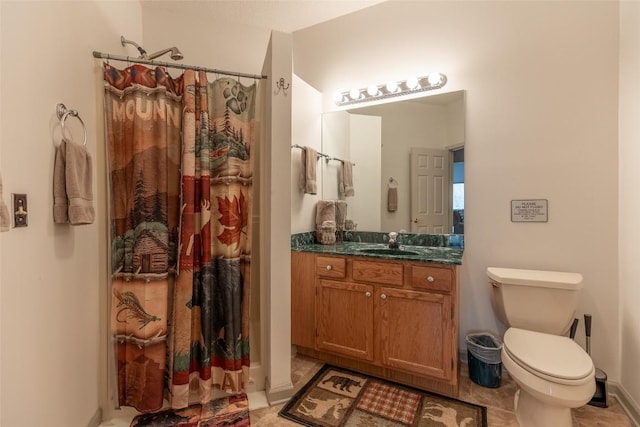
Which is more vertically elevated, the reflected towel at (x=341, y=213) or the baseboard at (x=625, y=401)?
the reflected towel at (x=341, y=213)

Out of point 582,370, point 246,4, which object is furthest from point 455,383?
point 246,4

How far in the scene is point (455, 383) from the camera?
1.75 metres

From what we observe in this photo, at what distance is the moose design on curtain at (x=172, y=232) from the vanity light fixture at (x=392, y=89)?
3.88ft

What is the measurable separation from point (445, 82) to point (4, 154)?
8.32 ft

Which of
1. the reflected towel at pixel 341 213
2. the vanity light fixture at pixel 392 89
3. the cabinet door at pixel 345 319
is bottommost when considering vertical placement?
the cabinet door at pixel 345 319

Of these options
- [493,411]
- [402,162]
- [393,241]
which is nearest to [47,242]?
[393,241]

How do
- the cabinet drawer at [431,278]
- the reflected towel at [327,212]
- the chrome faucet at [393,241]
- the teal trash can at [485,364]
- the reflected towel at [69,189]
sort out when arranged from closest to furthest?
the reflected towel at [69,189] < the cabinet drawer at [431,278] < the teal trash can at [485,364] < the chrome faucet at [393,241] < the reflected towel at [327,212]

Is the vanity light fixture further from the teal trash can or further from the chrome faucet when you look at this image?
the teal trash can

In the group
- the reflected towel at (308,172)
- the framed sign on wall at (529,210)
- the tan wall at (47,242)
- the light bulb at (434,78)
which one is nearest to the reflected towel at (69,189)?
the tan wall at (47,242)

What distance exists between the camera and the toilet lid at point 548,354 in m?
1.31

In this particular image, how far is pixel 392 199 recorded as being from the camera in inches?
97.3

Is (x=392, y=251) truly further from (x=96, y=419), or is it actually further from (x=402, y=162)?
(x=96, y=419)

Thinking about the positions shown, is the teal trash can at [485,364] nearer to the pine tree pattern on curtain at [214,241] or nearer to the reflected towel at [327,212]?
the reflected towel at [327,212]

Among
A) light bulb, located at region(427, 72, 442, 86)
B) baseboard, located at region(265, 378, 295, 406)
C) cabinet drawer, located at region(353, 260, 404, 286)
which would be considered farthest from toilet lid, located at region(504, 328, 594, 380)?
light bulb, located at region(427, 72, 442, 86)
